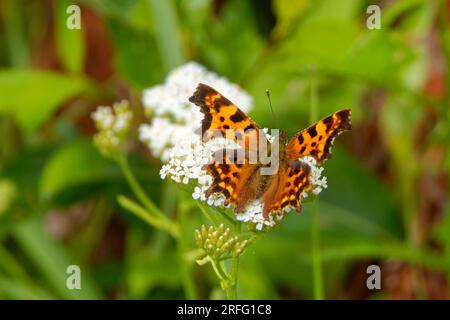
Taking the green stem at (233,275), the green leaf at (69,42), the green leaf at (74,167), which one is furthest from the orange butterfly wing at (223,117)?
the green leaf at (69,42)

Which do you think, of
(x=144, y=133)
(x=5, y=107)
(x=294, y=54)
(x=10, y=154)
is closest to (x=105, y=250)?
(x=10, y=154)

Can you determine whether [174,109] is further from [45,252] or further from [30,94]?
[45,252]

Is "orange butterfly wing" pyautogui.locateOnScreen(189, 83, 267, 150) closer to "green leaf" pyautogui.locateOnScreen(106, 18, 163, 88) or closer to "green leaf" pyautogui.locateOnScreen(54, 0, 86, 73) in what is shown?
"green leaf" pyautogui.locateOnScreen(106, 18, 163, 88)

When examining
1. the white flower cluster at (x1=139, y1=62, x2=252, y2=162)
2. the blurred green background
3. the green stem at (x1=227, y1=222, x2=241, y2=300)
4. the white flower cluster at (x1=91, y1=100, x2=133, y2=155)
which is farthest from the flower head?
the blurred green background

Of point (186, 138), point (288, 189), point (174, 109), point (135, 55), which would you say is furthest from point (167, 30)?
point (288, 189)

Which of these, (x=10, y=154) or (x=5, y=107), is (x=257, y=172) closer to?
(x=5, y=107)
